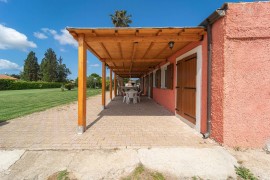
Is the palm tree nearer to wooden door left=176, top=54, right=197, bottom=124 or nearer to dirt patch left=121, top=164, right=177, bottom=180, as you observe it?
wooden door left=176, top=54, right=197, bottom=124

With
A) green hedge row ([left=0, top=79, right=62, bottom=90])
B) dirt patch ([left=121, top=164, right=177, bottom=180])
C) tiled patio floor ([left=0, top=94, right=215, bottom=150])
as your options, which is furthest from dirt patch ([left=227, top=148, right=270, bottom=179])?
green hedge row ([left=0, top=79, right=62, bottom=90])

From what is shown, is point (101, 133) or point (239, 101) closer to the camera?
point (239, 101)

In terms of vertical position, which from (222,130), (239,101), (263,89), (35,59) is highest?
(35,59)

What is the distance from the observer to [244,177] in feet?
8.94

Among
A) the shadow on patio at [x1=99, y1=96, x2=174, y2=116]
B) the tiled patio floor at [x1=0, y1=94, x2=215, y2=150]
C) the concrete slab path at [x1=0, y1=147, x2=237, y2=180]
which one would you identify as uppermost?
the shadow on patio at [x1=99, y1=96, x2=174, y2=116]

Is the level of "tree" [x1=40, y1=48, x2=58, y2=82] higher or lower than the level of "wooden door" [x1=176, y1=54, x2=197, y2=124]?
higher

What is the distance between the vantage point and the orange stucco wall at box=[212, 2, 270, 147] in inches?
143

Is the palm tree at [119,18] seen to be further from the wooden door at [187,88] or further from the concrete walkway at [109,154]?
the concrete walkway at [109,154]

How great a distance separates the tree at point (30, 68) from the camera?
58312 millimetres

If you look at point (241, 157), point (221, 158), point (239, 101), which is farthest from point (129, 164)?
point (239, 101)

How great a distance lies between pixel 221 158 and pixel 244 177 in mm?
512

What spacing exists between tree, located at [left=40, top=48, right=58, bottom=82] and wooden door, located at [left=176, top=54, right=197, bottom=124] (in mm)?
57167

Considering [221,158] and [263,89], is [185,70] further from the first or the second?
[221,158]

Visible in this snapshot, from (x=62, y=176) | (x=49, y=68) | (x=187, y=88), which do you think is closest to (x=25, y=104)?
(x=62, y=176)
